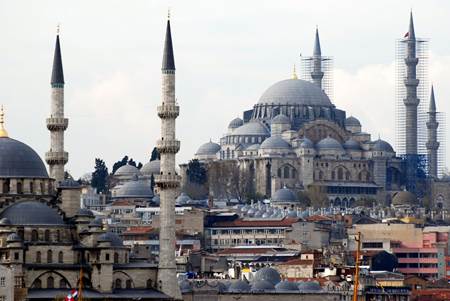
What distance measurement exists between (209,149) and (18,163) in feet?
292

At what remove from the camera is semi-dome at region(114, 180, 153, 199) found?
152 metres

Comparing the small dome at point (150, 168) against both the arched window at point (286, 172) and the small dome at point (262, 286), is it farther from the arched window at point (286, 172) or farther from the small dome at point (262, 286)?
the small dome at point (262, 286)

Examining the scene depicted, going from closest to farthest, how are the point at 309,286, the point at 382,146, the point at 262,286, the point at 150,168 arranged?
the point at 262,286, the point at 309,286, the point at 150,168, the point at 382,146

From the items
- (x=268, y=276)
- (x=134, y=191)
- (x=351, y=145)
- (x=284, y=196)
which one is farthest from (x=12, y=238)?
(x=351, y=145)

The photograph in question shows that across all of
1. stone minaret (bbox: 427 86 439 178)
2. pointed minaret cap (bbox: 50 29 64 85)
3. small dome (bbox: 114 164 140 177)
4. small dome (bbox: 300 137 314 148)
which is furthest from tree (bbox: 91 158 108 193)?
pointed minaret cap (bbox: 50 29 64 85)

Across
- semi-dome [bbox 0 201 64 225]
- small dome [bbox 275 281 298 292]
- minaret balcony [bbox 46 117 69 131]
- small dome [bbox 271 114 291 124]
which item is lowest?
small dome [bbox 275 281 298 292]

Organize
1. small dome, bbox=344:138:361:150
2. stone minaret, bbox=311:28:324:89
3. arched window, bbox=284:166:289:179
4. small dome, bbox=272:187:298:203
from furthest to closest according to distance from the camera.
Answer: stone minaret, bbox=311:28:324:89, small dome, bbox=344:138:361:150, arched window, bbox=284:166:289:179, small dome, bbox=272:187:298:203

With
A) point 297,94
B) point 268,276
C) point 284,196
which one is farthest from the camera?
point 297,94

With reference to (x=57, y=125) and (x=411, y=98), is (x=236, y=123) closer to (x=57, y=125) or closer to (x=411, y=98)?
(x=411, y=98)

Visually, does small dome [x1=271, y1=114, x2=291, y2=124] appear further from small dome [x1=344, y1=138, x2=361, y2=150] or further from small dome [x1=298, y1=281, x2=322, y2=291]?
small dome [x1=298, y1=281, x2=322, y2=291]

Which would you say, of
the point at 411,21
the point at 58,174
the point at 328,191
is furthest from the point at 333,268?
the point at 411,21

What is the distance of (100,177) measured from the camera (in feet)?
527

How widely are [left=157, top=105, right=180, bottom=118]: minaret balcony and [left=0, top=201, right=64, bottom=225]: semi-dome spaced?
5229mm

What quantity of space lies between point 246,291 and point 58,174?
13.6 meters
